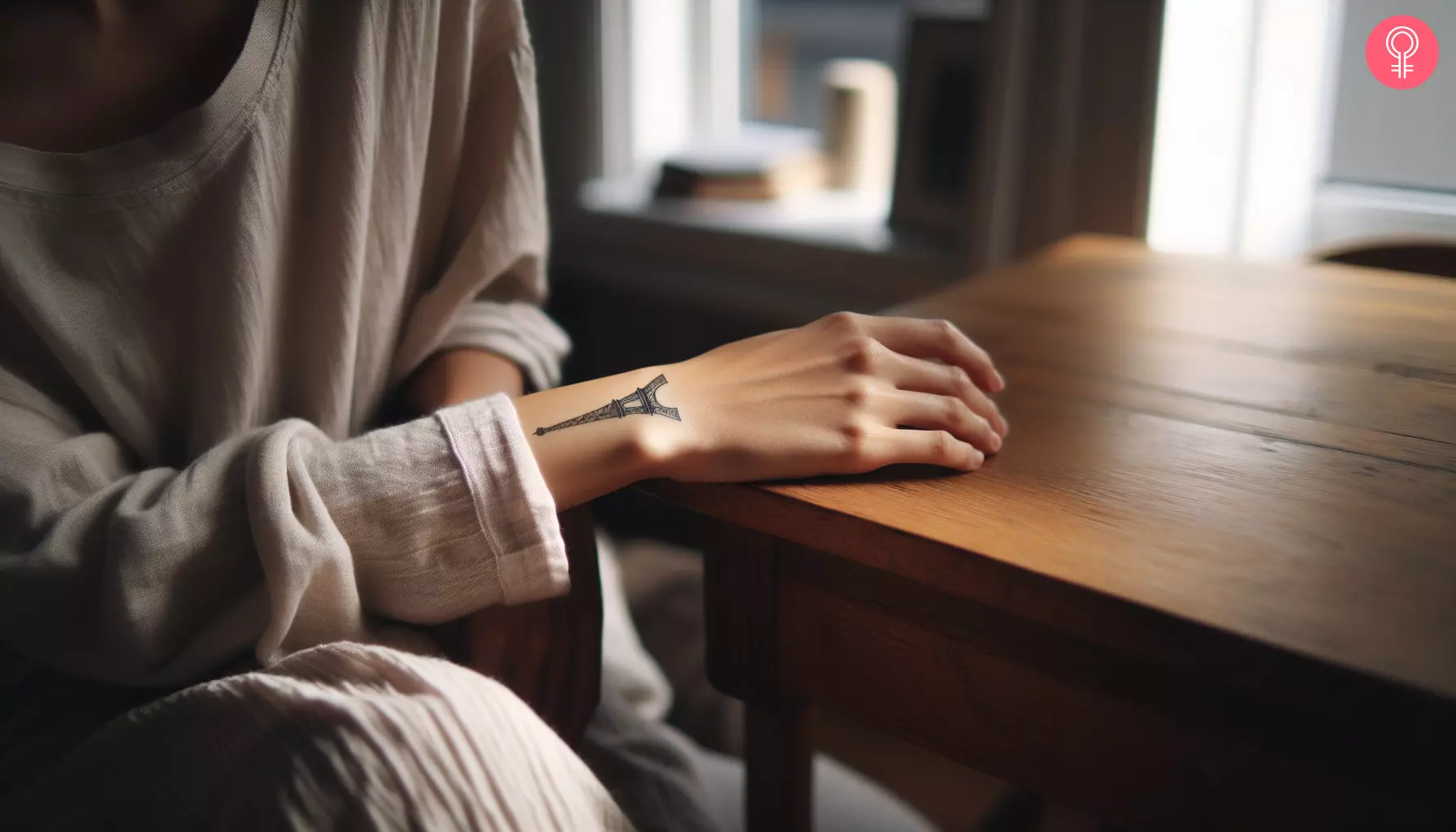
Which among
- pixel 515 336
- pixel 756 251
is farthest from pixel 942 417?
pixel 756 251

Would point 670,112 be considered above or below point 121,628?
above

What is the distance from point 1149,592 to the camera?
476mm

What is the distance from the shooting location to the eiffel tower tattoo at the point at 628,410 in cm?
63

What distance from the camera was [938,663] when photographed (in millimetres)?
581

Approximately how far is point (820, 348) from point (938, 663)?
20cm

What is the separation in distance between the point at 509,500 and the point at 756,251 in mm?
1189

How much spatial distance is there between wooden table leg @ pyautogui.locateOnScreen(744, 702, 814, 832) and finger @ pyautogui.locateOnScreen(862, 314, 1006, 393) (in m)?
0.24

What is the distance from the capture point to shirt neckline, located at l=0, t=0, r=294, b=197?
65 cm

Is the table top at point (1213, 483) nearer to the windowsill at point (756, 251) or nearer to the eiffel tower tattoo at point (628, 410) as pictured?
the eiffel tower tattoo at point (628, 410)

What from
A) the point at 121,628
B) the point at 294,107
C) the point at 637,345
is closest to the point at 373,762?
the point at 121,628

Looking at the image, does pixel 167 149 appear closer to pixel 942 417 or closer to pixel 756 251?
pixel 942 417

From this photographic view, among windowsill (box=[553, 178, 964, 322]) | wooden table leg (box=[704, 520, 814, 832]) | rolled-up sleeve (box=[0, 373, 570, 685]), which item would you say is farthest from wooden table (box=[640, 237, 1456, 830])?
windowsill (box=[553, 178, 964, 322])

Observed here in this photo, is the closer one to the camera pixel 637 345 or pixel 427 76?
pixel 427 76

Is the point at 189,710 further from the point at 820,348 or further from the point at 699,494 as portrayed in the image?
the point at 820,348
